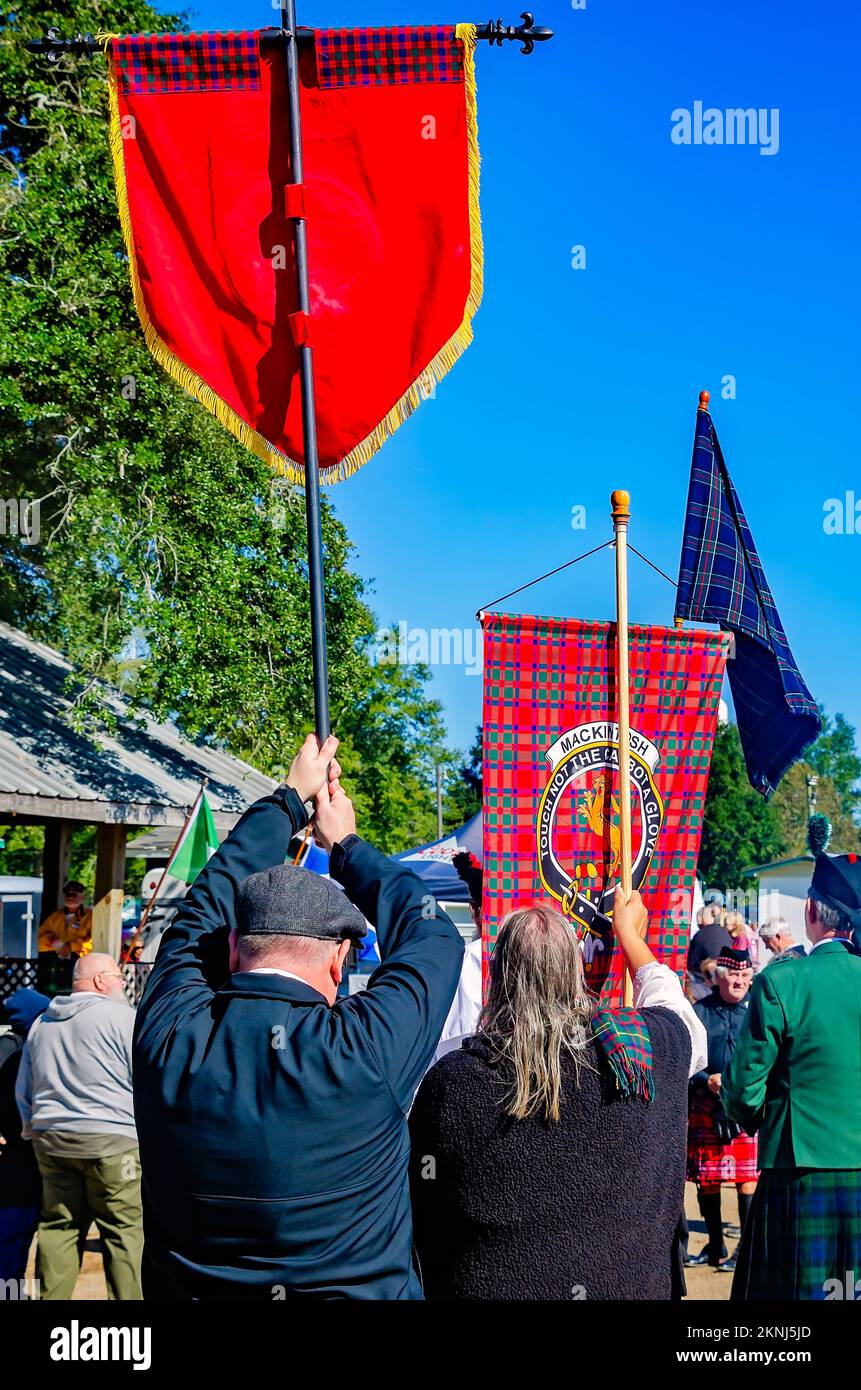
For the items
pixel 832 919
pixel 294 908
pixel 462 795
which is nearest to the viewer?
pixel 294 908

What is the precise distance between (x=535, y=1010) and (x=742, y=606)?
3852 millimetres

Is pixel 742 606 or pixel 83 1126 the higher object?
pixel 742 606

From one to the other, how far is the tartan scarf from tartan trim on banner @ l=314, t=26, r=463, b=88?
10.9ft

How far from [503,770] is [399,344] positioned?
1.73 m

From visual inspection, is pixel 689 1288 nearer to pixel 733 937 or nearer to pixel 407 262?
pixel 733 937

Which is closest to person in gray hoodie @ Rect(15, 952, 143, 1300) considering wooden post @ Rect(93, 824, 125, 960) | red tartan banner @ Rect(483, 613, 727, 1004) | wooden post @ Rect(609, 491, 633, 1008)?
red tartan banner @ Rect(483, 613, 727, 1004)

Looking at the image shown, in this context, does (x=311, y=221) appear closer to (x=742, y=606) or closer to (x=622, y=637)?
(x=622, y=637)

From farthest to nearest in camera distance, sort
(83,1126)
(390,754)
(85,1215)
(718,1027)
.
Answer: (390,754) < (718,1027) < (85,1215) < (83,1126)

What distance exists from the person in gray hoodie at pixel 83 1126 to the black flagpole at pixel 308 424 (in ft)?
8.51

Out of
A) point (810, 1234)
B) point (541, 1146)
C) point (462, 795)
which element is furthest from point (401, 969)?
point (462, 795)

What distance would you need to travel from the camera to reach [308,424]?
394cm

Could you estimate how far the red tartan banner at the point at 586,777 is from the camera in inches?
199

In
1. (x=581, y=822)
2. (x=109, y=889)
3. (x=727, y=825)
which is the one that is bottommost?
(x=109, y=889)

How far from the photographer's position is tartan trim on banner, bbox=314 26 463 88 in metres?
4.36
